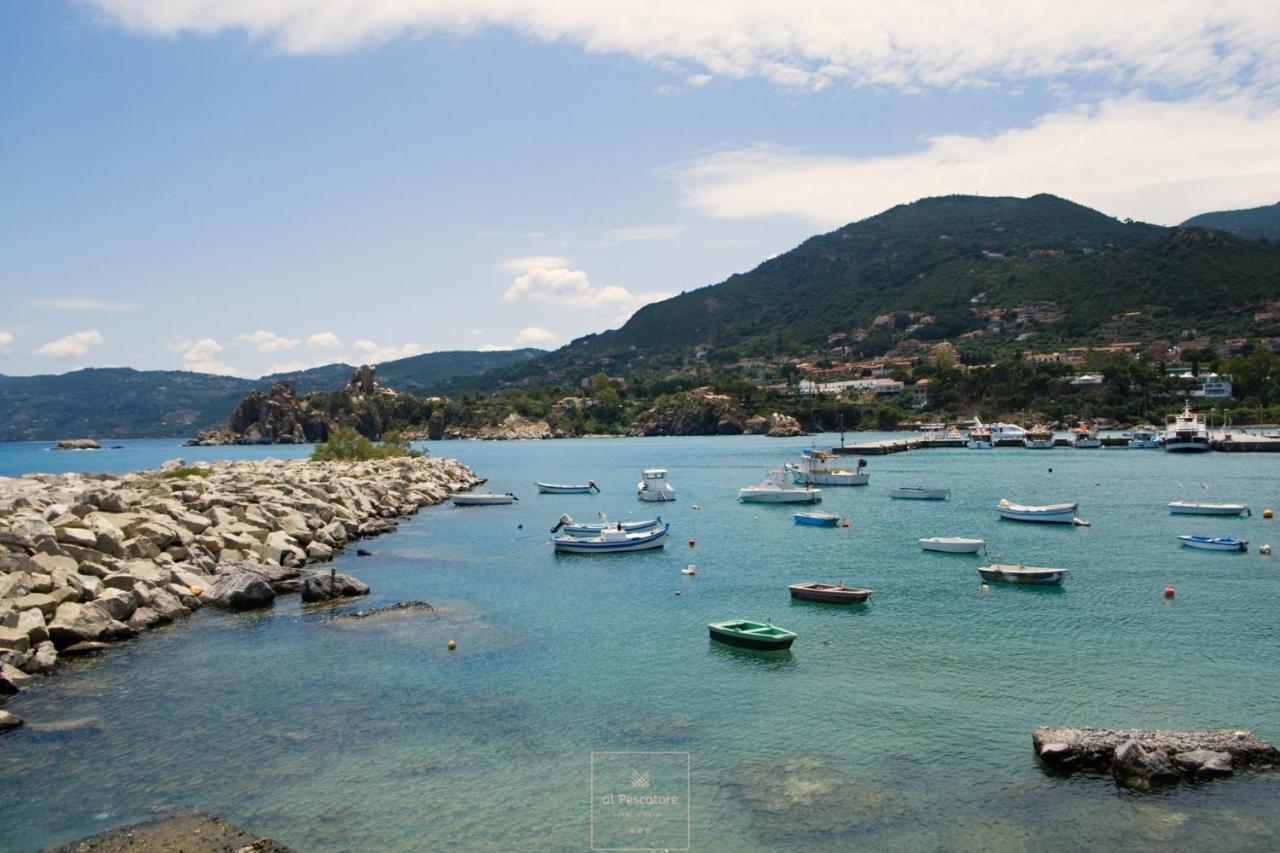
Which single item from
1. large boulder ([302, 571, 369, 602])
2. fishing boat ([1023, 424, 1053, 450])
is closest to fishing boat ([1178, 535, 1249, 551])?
large boulder ([302, 571, 369, 602])

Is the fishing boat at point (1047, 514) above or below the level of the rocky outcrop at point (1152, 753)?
above

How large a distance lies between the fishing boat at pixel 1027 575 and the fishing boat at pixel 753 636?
12.1 metres

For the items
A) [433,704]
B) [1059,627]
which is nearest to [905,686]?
[1059,627]

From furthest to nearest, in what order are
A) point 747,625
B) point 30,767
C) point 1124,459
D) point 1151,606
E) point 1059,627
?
point 1124,459 → point 1151,606 → point 1059,627 → point 747,625 → point 30,767

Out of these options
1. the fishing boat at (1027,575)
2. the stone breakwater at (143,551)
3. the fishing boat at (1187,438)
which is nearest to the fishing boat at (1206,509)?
the fishing boat at (1027,575)

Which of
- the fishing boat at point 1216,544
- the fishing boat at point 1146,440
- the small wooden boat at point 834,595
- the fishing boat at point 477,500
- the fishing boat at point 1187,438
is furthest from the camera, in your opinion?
the fishing boat at point 1146,440

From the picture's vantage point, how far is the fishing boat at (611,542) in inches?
1553

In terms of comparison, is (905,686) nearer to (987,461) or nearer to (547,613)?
(547,613)

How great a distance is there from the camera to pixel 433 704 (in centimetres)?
1883

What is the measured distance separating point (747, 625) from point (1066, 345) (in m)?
173

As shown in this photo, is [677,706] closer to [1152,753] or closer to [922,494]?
[1152,753]

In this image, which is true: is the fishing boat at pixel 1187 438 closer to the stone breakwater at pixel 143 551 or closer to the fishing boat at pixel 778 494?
the fishing boat at pixel 778 494

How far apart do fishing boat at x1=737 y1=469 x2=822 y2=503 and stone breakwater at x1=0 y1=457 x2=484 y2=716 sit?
81.9 ft

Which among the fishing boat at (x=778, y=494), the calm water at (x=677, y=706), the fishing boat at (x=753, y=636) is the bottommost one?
the calm water at (x=677, y=706)
